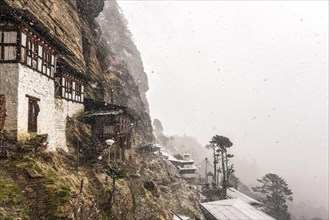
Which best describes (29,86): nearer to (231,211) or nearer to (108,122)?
(108,122)

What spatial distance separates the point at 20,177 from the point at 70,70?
15.8 m

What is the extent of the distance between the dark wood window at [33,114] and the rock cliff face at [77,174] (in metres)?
2.64

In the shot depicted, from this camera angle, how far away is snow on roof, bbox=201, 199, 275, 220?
1305 inches

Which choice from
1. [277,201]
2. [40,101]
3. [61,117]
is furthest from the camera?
[277,201]

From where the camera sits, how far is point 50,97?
2359cm

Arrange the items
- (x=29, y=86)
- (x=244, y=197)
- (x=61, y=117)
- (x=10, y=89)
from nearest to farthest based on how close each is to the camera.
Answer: (x=10, y=89) < (x=29, y=86) < (x=61, y=117) < (x=244, y=197)

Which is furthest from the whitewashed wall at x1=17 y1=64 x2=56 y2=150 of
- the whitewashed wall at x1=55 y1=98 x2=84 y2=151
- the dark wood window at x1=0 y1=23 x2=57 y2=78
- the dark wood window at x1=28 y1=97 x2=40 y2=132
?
the whitewashed wall at x1=55 y1=98 x2=84 y2=151

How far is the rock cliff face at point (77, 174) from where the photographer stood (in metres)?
14.3

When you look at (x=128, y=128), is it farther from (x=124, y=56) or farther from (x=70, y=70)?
(x=124, y=56)

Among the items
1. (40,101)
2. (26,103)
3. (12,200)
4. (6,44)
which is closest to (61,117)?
(40,101)

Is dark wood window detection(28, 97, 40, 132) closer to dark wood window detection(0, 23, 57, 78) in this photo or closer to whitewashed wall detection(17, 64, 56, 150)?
whitewashed wall detection(17, 64, 56, 150)

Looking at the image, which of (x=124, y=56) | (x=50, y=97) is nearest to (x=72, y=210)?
(x=50, y=97)

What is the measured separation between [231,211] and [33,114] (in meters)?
27.9

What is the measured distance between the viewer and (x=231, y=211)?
34750mm
